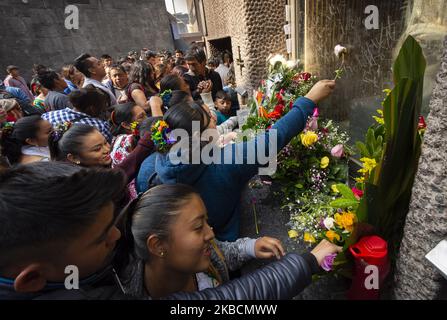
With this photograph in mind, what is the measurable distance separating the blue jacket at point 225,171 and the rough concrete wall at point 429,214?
2.09 feet

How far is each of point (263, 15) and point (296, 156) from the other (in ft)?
7.16

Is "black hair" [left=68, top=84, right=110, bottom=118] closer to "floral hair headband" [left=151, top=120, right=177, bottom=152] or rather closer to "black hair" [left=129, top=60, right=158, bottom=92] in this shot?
"black hair" [left=129, top=60, right=158, bottom=92]

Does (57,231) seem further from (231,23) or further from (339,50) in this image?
(231,23)

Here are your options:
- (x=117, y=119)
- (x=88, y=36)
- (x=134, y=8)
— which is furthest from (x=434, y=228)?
(x=134, y=8)

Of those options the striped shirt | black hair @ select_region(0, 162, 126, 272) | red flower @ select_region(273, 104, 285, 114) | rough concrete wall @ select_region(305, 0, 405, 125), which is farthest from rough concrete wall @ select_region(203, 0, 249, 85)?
black hair @ select_region(0, 162, 126, 272)

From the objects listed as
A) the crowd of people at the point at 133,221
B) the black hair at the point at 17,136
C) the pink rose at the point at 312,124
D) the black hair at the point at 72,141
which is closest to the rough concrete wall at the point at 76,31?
the black hair at the point at 17,136

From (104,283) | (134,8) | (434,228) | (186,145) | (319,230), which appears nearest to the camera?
(104,283)

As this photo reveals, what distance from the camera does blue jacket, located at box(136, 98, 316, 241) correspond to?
1.44 meters

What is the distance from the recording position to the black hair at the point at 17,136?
207 centimetres

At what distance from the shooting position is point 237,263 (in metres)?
1.44

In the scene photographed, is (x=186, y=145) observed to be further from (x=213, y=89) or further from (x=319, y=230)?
(x=213, y=89)

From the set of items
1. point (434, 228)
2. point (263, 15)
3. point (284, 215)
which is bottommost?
point (284, 215)

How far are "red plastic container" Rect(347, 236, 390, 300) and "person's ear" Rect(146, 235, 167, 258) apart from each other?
0.84 m

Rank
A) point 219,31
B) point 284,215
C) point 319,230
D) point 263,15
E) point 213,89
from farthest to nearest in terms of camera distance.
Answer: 1. point 219,31
2. point 213,89
3. point 263,15
4. point 284,215
5. point 319,230
